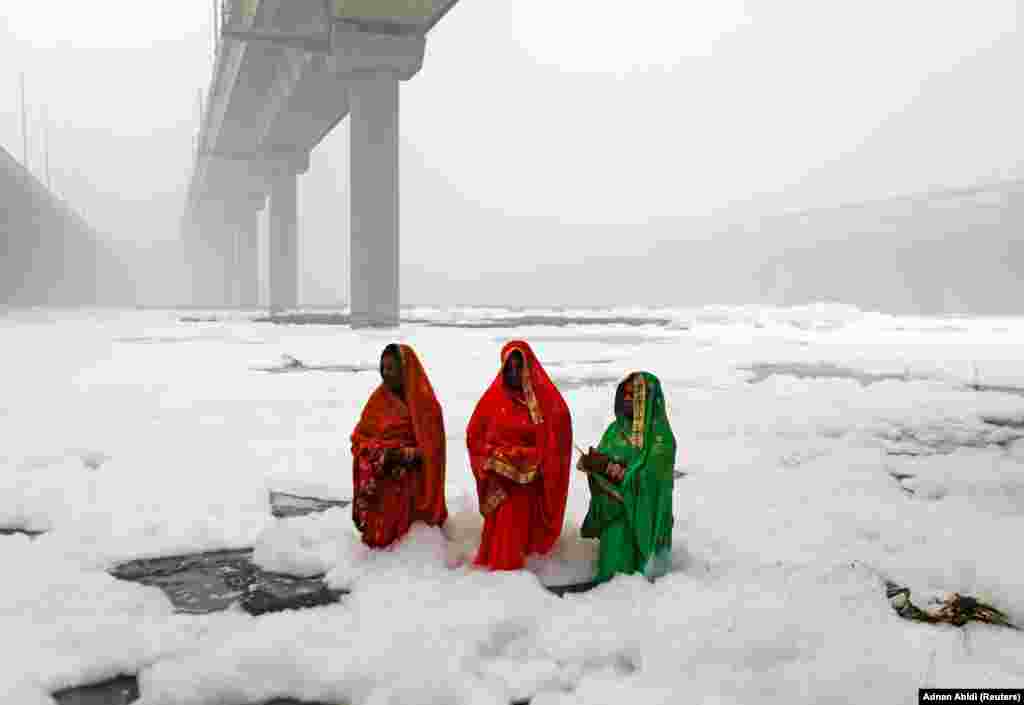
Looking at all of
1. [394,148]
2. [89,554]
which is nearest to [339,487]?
[89,554]

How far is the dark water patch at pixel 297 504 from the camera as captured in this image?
541cm

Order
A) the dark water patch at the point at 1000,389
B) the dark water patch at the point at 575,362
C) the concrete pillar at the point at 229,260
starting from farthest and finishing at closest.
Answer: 1. the concrete pillar at the point at 229,260
2. the dark water patch at the point at 575,362
3. the dark water patch at the point at 1000,389

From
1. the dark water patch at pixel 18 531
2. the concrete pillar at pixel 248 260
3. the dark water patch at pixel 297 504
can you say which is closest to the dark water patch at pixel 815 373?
the dark water patch at pixel 297 504

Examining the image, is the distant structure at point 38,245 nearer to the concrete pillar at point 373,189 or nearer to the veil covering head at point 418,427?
the concrete pillar at point 373,189

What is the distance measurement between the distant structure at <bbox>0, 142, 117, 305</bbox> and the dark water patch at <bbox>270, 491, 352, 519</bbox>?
37.0 meters

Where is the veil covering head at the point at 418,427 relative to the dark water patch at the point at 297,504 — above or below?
above

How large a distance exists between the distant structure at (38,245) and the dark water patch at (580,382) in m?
34.0

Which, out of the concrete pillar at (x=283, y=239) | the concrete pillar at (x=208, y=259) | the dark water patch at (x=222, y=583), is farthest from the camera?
the concrete pillar at (x=208, y=259)

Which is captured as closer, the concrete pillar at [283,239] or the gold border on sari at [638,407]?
the gold border on sari at [638,407]

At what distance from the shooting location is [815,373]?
41.5 ft

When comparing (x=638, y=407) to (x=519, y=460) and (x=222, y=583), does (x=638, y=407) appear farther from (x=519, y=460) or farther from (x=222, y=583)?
(x=222, y=583)

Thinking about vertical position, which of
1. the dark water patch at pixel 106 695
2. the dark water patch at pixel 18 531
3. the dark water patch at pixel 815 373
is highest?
the dark water patch at pixel 815 373

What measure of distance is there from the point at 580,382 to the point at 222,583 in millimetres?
7504

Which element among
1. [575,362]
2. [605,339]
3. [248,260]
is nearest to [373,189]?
[605,339]
